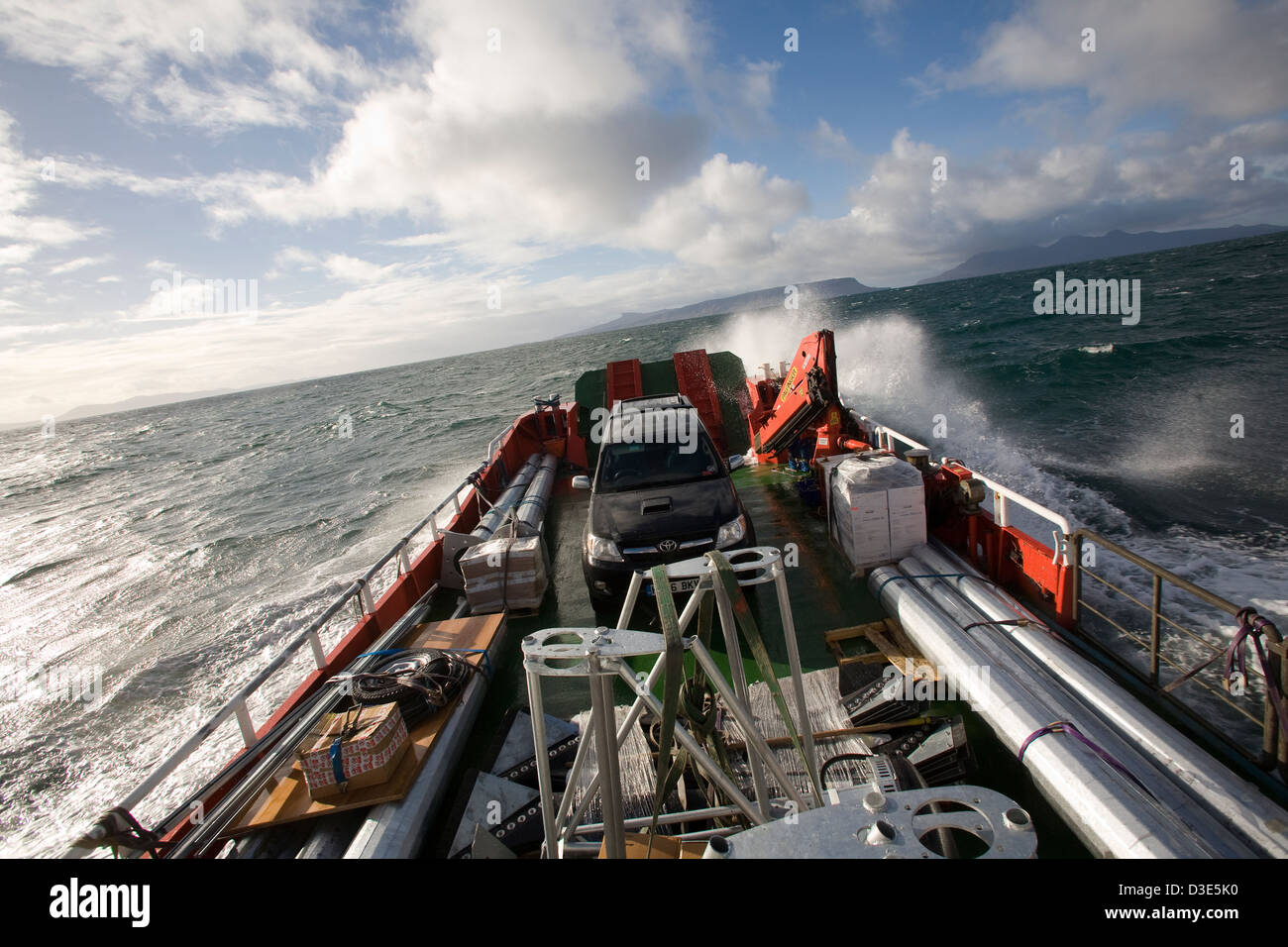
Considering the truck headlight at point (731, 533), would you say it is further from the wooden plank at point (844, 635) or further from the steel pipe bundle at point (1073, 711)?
the steel pipe bundle at point (1073, 711)

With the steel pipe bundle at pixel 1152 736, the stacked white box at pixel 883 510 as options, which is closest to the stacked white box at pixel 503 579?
the stacked white box at pixel 883 510

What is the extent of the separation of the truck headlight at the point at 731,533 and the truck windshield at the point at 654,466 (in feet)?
3.00

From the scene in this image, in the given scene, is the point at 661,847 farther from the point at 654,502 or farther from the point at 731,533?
the point at 654,502

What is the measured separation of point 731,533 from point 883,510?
5.95 ft

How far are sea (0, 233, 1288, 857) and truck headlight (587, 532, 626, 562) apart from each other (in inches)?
193

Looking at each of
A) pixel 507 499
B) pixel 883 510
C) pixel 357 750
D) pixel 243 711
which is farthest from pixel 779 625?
pixel 507 499

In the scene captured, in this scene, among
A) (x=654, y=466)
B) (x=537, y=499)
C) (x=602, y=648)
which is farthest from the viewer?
(x=537, y=499)

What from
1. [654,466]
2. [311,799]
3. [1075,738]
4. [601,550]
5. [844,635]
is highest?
[654,466]

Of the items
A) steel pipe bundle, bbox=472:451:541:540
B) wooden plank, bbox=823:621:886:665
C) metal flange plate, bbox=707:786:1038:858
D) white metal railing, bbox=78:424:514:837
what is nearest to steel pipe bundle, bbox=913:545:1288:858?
wooden plank, bbox=823:621:886:665

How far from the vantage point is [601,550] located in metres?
6.15

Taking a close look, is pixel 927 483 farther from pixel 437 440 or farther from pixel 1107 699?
pixel 437 440

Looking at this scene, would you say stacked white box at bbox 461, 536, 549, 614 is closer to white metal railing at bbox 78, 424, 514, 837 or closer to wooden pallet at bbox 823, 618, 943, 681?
white metal railing at bbox 78, 424, 514, 837

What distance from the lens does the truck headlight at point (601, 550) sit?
6055 mm

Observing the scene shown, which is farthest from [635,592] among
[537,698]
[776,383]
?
[776,383]
